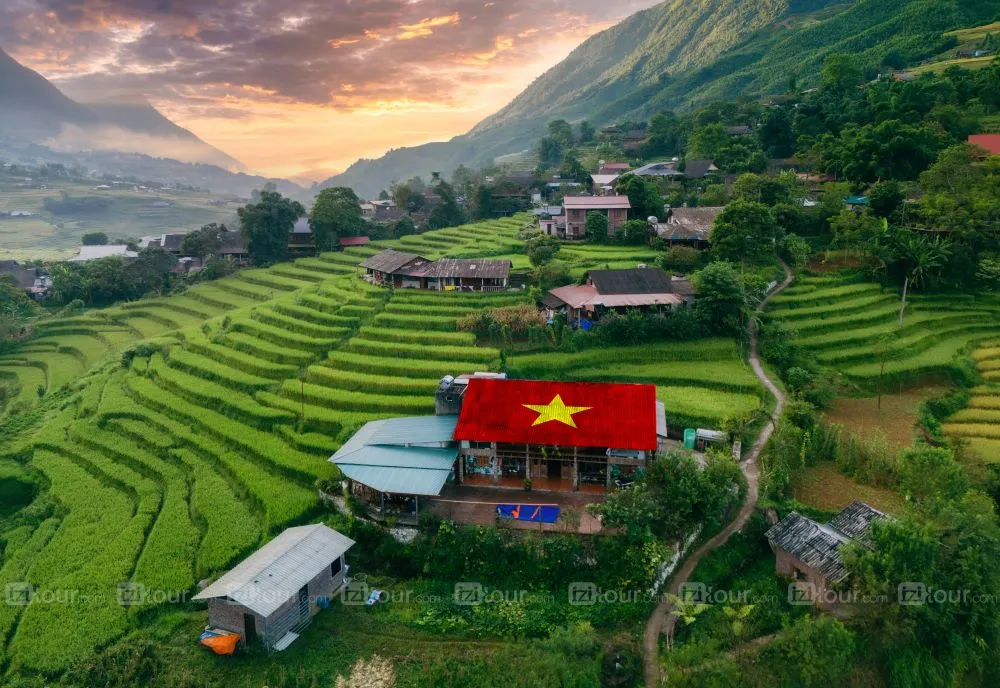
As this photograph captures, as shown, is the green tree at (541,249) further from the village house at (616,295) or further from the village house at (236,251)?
the village house at (236,251)

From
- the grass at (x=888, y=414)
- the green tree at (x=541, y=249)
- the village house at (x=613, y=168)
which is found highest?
the village house at (x=613, y=168)

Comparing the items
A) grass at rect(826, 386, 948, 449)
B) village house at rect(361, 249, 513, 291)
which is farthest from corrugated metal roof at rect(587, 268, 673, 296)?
grass at rect(826, 386, 948, 449)

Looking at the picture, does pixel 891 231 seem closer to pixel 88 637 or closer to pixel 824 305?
pixel 824 305

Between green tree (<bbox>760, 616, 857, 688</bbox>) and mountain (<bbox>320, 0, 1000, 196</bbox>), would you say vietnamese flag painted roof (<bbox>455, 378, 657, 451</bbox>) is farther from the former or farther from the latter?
mountain (<bbox>320, 0, 1000, 196</bbox>)

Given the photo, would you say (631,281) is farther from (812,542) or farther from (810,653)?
(810,653)

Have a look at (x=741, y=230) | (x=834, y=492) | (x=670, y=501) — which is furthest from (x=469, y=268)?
(x=834, y=492)

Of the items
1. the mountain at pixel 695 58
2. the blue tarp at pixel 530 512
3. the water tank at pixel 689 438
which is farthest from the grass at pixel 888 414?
the mountain at pixel 695 58
